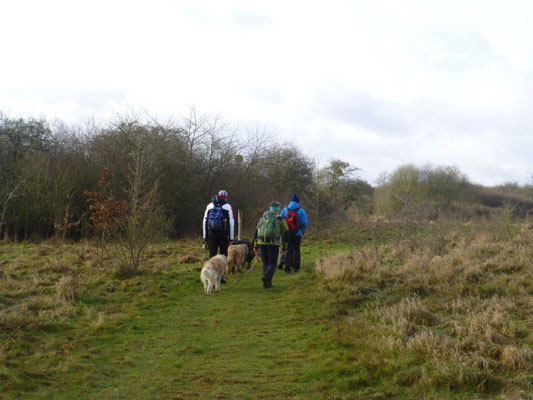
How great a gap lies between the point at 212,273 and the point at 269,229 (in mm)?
1595

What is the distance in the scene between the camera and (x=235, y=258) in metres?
12.8

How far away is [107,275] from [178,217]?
493 inches

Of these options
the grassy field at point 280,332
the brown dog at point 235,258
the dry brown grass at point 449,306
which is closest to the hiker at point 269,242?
the grassy field at point 280,332

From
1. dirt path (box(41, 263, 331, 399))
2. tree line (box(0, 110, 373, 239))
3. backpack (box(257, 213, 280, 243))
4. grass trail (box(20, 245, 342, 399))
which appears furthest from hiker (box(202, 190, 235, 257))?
tree line (box(0, 110, 373, 239))

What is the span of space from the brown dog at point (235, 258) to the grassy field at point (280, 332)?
1.44 ft

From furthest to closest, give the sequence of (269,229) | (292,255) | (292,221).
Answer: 1. (292,255)
2. (292,221)
3. (269,229)

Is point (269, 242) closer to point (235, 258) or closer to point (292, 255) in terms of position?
point (235, 258)

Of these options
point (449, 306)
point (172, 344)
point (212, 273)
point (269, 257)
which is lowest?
point (172, 344)

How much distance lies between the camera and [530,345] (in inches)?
230

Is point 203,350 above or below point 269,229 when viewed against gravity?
below

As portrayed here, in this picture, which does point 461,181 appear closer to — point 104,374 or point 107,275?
point 107,275

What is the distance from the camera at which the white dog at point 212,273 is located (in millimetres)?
10234

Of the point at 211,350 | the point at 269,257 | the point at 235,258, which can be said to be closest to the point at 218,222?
the point at 269,257

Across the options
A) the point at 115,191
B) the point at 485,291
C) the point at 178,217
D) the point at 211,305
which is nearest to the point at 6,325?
the point at 211,305
